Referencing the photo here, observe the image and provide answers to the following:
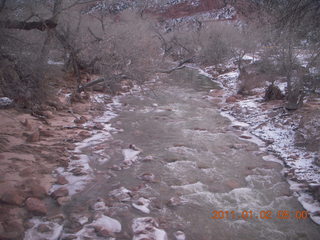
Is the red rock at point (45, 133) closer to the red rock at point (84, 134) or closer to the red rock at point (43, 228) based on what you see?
the red rock at point (84, 134)

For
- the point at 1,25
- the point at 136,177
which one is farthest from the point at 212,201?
the point at 1,25

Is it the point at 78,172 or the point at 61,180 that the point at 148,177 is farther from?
the point at 61,180

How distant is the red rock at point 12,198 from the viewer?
5.78m

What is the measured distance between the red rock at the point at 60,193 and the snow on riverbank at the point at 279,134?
485cm

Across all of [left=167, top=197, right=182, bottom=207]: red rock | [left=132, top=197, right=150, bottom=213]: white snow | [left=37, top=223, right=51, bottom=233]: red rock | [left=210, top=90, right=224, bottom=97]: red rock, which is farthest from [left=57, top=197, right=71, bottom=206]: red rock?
[left=210, top=90, right=224, bottom=97]: red rock

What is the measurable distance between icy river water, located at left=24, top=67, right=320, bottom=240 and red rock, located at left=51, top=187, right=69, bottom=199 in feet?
0.66

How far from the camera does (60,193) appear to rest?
641 centimetres

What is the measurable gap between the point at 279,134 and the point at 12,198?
27.0 feet

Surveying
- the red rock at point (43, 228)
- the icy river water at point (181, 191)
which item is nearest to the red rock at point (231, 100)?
the icy river water at point (181, 191)

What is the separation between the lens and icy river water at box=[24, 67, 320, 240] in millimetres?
5625

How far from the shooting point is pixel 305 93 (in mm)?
13594

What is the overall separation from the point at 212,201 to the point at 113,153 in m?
3.27

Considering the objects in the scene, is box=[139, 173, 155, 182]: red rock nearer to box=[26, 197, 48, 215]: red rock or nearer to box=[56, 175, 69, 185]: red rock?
box=[56, 175, 69, 185]: red rock

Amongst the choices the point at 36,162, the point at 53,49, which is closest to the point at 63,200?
the point at 36,162
